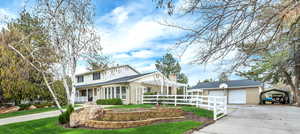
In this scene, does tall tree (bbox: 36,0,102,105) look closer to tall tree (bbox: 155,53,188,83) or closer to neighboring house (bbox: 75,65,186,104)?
neighboring house (bbox: 75,65,186,104)

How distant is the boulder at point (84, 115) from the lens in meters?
6.80

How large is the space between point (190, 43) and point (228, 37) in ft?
2.19

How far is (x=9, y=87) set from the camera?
38.8ft

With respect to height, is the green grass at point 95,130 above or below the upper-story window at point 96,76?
below

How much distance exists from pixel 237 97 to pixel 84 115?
66.0 feet

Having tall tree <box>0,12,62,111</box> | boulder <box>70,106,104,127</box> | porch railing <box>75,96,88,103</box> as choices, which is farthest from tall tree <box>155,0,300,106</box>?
porch railing <box>75,96,88,103</box>

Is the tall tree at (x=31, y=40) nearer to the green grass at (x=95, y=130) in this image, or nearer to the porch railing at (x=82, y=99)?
the green grass at (x=95, y=130)

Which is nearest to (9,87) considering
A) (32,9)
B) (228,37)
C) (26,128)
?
(26,128)

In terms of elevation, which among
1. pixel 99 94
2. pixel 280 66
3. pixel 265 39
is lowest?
pixel 99 94

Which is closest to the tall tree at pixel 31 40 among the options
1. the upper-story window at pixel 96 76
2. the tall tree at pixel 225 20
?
the tall tree at pixel 225 20

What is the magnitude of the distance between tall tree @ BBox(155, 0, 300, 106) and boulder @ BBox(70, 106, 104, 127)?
18.9 feet

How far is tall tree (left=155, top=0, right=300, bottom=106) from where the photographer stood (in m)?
2.47

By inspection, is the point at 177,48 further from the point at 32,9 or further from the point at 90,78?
the point at 90,78

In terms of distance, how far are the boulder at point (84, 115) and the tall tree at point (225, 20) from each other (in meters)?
5.76
